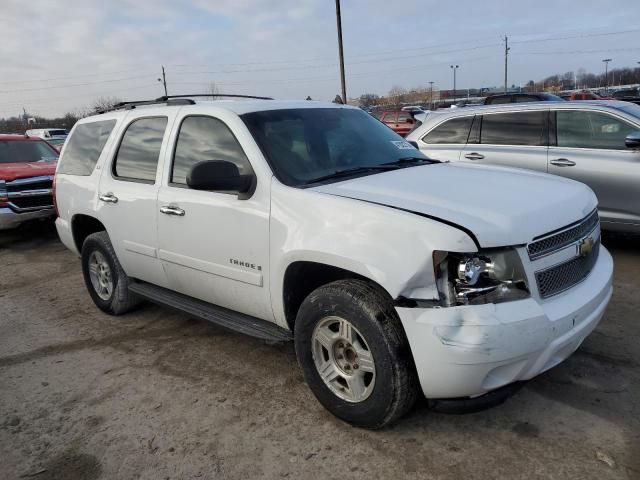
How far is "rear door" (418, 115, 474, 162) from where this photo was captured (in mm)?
6953

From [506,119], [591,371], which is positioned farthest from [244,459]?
[506,119]

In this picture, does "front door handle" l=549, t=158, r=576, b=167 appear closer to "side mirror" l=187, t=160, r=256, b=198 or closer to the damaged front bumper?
the damaged front bumper

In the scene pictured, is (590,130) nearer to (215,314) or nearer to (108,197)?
(215,314)

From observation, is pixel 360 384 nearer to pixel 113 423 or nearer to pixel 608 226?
pixel 113 423

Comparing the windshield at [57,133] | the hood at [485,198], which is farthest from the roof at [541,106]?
the windshield at [57,133]

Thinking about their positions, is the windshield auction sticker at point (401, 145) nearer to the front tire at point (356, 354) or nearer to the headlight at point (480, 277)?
the front tire at point (356, 354)

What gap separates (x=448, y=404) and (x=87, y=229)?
413cm

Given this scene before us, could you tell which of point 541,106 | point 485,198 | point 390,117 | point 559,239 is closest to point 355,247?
point 485,198

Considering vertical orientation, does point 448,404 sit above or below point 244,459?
above

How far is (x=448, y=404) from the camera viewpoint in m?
2.57

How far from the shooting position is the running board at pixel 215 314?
3.32m

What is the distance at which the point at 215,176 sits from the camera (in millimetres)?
3092

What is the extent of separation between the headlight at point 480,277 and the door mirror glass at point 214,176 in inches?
52.7

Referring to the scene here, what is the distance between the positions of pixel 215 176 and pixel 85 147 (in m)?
2.61
